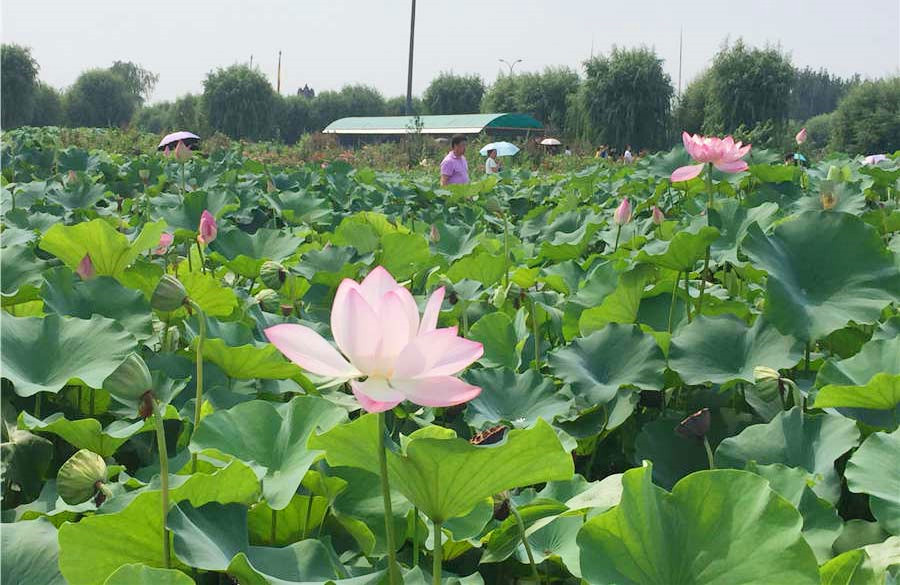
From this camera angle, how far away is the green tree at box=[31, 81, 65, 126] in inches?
1673

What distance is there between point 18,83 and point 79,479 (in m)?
37.6

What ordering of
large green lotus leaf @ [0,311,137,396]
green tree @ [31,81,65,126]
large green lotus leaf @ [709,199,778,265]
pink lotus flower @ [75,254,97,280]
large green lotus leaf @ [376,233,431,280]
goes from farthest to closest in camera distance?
1. green tree @ [31,81,65,126]
2. large green lotus leaf @ [376,233,431,280]
3. large green lotus leaf @ [709,199,778,265]
4. pink lotus flower @ [75,254,97,280]
5. large green lotus leaf @ [0,311,137,396]

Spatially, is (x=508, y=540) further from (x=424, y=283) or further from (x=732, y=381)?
(x=424, y=283)

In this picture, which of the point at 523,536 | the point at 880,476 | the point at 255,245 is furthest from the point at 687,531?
the point at 255,245

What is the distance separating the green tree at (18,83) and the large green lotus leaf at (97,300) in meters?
34.1

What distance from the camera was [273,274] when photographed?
1.47 m

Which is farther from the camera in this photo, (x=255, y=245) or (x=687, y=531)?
(x=255, y=245)

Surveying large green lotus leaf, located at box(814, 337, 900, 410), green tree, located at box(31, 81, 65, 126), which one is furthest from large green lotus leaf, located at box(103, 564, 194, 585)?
green tree, located at box(31, 81, 65, 126)

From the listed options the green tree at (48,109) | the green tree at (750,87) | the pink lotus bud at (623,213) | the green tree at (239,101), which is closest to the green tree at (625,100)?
the green tree at (750,87)

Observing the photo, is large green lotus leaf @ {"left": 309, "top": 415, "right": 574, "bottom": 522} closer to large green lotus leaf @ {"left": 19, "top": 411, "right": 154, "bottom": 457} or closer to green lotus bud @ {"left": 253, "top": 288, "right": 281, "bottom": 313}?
large green lotus leaf @ {"left": 19, "top": 411, "right": 154, "bottom": 457}

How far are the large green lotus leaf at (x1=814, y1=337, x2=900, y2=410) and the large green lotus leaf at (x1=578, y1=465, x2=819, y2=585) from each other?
1.15ft

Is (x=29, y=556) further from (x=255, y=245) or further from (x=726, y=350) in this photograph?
(x=255, y=245)

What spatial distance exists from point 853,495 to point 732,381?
19cm

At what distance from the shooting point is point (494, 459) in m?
0.63
